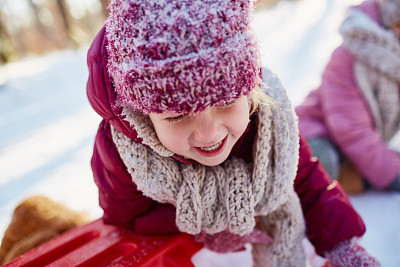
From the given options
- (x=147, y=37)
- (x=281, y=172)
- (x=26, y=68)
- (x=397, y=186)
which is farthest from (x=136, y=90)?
(x=26, y=68)

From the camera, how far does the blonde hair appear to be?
633mm

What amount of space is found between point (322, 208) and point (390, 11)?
80 cm

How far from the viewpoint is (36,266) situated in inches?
31.4

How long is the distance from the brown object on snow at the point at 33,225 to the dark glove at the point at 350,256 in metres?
0.78

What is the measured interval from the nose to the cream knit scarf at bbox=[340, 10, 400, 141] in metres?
0.88

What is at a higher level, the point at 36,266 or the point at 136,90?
the point at 136,90

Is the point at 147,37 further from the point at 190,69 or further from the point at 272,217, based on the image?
the point at 272,217

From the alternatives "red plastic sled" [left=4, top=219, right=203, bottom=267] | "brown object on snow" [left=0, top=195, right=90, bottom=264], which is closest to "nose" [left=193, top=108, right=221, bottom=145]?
"red plastic sled" [left=4, top=219, right=203, bottom=267]

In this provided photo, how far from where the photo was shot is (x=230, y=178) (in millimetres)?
682

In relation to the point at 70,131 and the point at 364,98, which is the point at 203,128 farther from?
the point at 70,131

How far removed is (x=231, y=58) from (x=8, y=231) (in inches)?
36.1

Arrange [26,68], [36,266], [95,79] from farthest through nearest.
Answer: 1. [26,68]
2. [36,266]
3. [95,79]

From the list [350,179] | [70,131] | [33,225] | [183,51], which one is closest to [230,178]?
[183,51]

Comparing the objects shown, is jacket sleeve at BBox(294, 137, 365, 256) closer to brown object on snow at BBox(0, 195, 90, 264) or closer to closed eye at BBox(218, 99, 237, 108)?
closed eye at BBox(218, 99, 237, 108)
